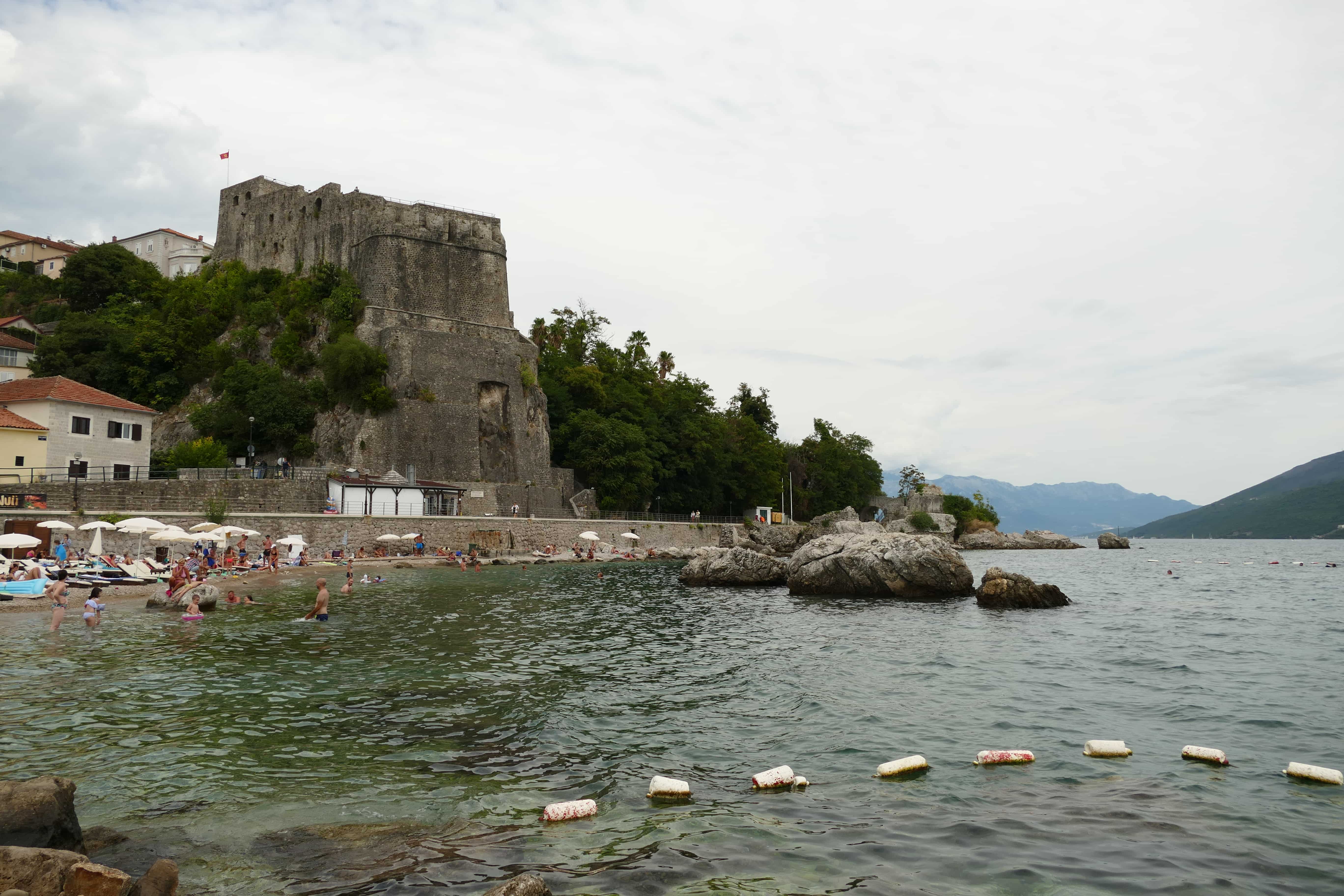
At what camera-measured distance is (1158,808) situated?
27.8ft

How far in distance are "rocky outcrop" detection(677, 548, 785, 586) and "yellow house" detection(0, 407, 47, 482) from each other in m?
33.0

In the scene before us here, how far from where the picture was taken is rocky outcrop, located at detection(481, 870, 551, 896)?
579cm

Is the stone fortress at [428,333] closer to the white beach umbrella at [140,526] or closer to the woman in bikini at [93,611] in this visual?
the white beach umbrella at [140,526]

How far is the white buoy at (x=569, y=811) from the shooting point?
26.5 ft

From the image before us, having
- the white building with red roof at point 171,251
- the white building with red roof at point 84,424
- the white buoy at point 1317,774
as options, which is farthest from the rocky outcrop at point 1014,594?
the white building with red roof at point 171,251

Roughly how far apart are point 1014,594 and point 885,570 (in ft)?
15.7

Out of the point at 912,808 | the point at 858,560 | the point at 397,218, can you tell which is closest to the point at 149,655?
the point at 912,808

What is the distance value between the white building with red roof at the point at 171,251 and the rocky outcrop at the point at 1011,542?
93.6m

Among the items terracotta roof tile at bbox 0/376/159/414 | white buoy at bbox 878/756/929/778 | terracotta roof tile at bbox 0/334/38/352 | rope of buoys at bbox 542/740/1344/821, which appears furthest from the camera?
terracotta roof tile at bbox 0/334/38/352

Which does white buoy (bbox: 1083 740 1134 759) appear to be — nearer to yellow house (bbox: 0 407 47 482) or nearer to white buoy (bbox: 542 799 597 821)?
white buoy (bbox: 542 799 597 821)

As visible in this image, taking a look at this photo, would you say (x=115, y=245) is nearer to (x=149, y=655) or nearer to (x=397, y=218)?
(x=397, y=218)

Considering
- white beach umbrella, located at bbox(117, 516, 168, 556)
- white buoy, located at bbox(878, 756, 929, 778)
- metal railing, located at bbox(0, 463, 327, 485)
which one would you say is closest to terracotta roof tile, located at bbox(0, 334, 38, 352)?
metal railing, located at bbox(0, 463, 327, 485)

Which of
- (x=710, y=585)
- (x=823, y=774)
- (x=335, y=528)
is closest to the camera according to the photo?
(x=823, y=774)

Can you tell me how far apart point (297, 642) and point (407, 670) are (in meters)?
4.54
